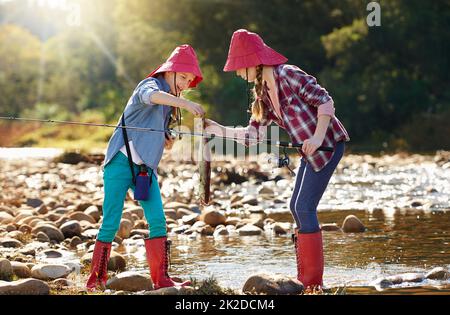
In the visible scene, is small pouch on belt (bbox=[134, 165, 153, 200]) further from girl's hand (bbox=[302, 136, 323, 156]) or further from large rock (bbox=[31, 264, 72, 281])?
large rock (bbox=[31, 264, 72, 281])

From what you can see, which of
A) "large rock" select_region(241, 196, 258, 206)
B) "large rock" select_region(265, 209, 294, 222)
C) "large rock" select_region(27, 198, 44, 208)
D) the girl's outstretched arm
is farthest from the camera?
"large rock" select_region(241, 196, 258, 206)

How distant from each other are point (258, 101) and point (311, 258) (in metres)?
1.11

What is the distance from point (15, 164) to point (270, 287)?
20.7 metres

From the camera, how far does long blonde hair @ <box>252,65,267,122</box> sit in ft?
21.3

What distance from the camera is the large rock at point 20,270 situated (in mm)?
7219

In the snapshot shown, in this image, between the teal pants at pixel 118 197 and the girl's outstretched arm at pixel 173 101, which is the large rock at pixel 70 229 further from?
the girl's outstretched arm at pixel 173 101

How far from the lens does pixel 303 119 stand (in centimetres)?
643

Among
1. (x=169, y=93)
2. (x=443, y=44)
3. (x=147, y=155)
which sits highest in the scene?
(x=443, y=44)

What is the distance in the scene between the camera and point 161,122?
21.6 ft

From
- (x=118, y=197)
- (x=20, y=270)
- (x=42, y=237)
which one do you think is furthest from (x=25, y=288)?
(x=42, y=237)

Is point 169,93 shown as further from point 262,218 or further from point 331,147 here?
point 262,218

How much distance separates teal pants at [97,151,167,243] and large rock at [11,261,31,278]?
92 centimetres

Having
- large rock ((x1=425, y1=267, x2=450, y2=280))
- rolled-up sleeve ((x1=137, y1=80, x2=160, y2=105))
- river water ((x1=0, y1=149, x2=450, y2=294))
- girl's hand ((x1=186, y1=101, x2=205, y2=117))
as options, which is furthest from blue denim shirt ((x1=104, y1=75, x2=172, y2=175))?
large rock ((x1=425, y1=267, x2=450, y2=280))
